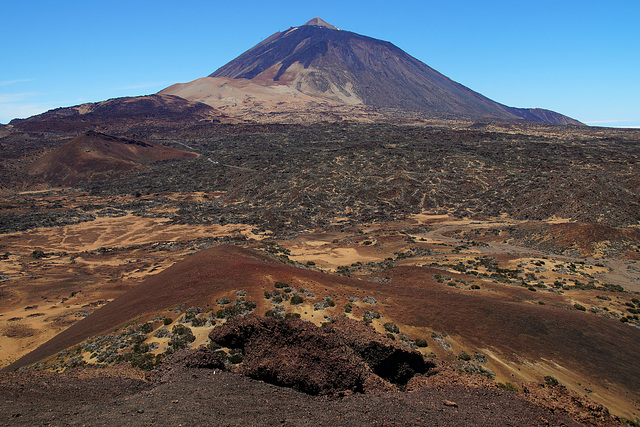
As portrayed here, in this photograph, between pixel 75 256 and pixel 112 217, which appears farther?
pixel 112 217

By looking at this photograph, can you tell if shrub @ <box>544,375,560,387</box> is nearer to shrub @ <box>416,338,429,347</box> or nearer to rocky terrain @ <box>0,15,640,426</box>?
rocky terrain @ <box>0,15,640,426</box>

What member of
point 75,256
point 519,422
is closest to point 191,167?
point 75,256

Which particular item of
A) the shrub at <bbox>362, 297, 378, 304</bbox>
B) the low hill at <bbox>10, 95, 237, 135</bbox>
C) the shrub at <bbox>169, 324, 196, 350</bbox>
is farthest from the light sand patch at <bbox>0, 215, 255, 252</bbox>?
the low hill at <bbox>10, 95, 237, 135</bbox>

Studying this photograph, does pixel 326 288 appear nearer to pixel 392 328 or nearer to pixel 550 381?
pixel 392 328

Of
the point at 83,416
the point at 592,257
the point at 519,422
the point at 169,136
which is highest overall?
the point at 169,136

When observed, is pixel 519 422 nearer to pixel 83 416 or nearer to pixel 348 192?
pixel 83 416

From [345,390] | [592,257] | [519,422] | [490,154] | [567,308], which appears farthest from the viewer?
[490,154]

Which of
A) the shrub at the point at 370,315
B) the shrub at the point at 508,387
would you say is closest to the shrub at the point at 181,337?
the shrub at the point at 370,315

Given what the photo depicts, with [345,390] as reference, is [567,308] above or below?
below
